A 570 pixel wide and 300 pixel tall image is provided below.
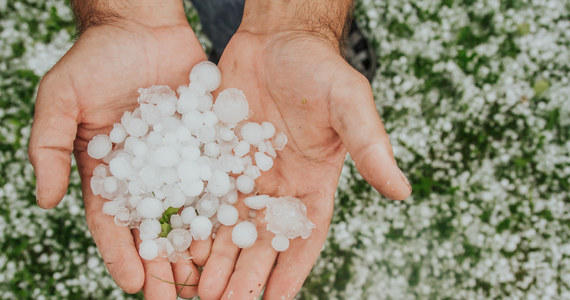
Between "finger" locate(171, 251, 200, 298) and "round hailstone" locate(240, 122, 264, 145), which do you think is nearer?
"finger" locate(171, 251, 200, 298)

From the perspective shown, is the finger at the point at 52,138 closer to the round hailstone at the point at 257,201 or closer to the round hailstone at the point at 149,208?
the round hailstone at the point at 149,208

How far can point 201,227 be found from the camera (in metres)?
1.97

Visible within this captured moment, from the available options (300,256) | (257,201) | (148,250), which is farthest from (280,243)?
(148,250)

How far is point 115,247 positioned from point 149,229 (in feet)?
0.50

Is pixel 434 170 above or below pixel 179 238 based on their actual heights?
below

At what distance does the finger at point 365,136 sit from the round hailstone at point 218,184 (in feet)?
1.74

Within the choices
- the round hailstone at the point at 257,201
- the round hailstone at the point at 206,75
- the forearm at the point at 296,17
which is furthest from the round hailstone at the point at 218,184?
the forearm at the point at 296,17

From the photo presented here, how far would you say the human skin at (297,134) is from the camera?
5.89 ft

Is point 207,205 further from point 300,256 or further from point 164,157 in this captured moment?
point 300,256

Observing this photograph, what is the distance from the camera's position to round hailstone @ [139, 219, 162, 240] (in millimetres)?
1958

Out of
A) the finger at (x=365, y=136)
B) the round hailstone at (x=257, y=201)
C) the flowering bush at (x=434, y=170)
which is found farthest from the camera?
the flowering bush at (x=434, y=170)

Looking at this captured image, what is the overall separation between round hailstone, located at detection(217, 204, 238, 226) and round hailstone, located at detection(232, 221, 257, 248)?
0.04 metres

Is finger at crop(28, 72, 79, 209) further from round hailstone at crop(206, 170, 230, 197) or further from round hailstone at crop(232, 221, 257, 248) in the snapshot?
round hailstone at crop(232, 221, 257, 248)

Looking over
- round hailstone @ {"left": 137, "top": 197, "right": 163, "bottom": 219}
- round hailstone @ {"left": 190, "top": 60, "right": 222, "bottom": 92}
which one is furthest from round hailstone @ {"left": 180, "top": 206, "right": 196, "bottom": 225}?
round hailstone @ {"left": 190, "top": 60, "right": 222, "bottom": 92}
